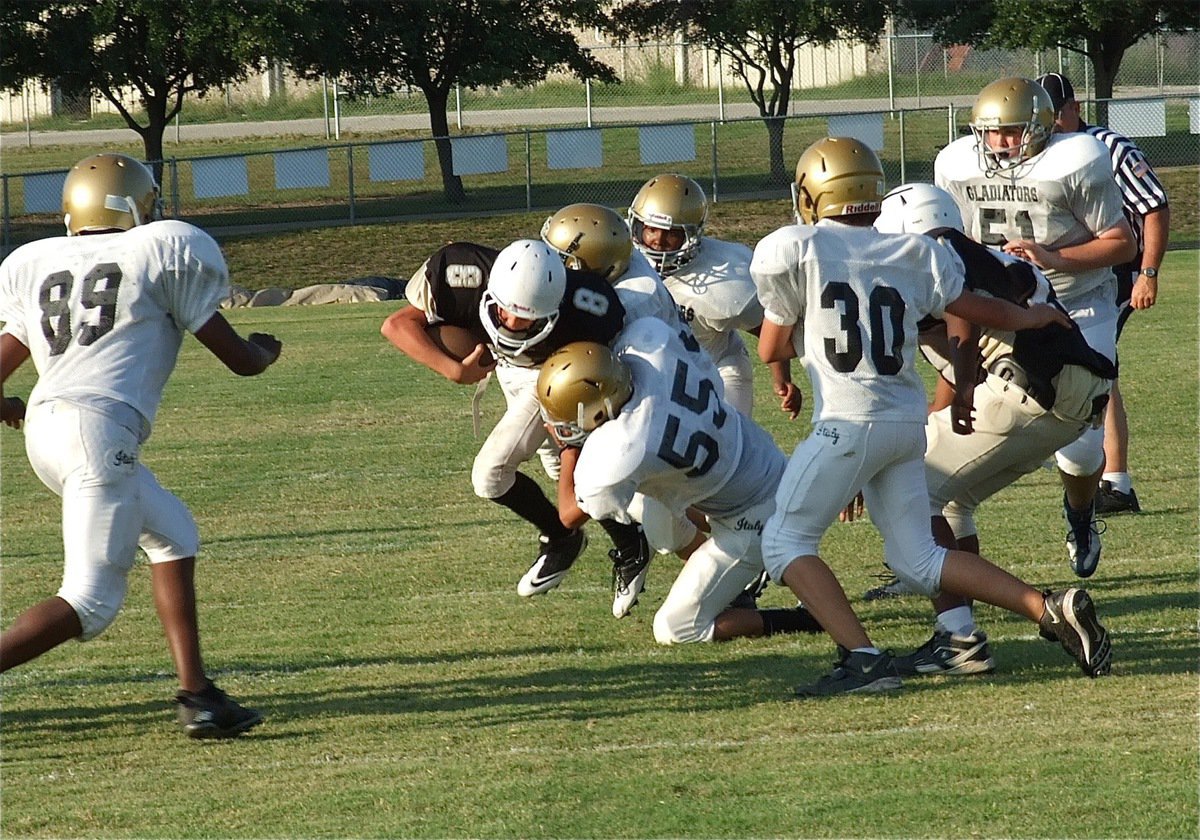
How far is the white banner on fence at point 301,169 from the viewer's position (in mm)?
23719

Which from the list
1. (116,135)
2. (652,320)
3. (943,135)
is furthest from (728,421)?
(116,135)

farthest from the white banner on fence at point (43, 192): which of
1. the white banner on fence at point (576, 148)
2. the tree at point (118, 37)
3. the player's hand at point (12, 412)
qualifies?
the player's hand at point (12, 412)

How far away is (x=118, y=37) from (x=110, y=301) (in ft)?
66.0

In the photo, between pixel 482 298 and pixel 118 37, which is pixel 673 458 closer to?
pixel 482 298

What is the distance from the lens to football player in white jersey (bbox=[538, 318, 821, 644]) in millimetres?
4742

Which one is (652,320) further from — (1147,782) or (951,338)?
(1147,782)

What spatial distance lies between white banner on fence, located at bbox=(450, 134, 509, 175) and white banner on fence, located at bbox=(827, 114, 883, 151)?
4.68 m

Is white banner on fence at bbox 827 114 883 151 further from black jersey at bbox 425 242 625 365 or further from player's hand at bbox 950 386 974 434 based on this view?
player's hand at bbox 950 386 974 434

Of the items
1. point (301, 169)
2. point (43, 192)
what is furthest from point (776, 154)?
point (43, 192)

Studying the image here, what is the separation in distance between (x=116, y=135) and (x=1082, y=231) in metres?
32.1

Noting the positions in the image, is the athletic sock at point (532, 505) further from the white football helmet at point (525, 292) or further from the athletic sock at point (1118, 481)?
the athletic sock at point (1118, 481)

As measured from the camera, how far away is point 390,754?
175 inches

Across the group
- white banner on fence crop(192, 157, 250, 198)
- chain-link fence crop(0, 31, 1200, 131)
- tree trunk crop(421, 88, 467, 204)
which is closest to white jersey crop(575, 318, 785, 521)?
white banner on fence crop(192, 157, 250, 198)

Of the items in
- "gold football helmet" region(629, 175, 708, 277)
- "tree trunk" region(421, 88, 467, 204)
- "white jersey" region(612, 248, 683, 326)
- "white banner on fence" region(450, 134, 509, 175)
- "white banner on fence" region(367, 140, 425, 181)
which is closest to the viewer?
"white jersey" region(612, 248, 683, 326)
